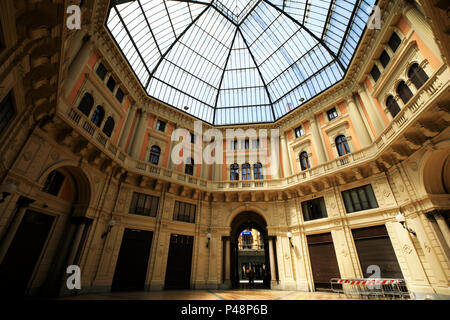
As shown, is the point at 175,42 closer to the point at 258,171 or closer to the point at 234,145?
the point at 234,145

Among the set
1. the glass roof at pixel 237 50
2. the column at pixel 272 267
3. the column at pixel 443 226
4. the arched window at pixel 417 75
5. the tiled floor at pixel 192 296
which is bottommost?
the tiled floor at pixel 192 296

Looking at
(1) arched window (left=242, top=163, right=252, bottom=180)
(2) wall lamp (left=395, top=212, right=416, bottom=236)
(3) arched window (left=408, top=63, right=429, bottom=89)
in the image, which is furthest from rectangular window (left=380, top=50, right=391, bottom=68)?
(1) arched window (left=242, top=163, right=252, bottom=180)

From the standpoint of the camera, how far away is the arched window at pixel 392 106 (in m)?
13.6

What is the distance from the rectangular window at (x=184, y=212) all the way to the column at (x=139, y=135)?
5.61 meters

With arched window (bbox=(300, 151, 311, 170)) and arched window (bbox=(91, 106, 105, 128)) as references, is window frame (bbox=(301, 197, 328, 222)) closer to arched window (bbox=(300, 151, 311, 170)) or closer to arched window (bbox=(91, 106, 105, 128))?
arched window (bbox=(300, 151, 311, 170))

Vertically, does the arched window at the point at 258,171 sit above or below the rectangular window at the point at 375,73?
below

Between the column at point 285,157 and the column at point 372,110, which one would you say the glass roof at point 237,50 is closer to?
the column at point 372,110

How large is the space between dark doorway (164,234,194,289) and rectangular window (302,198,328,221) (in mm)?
10300

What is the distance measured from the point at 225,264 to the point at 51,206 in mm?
13297

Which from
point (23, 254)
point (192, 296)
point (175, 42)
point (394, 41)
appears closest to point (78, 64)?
point (23, 254)

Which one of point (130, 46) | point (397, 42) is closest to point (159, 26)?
point (130, 46)

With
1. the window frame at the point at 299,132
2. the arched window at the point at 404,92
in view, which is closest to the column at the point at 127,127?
the window frame at the point at 299,132

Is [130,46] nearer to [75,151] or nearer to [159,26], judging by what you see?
[159,26]

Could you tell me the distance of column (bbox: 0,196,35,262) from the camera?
27.8ft
